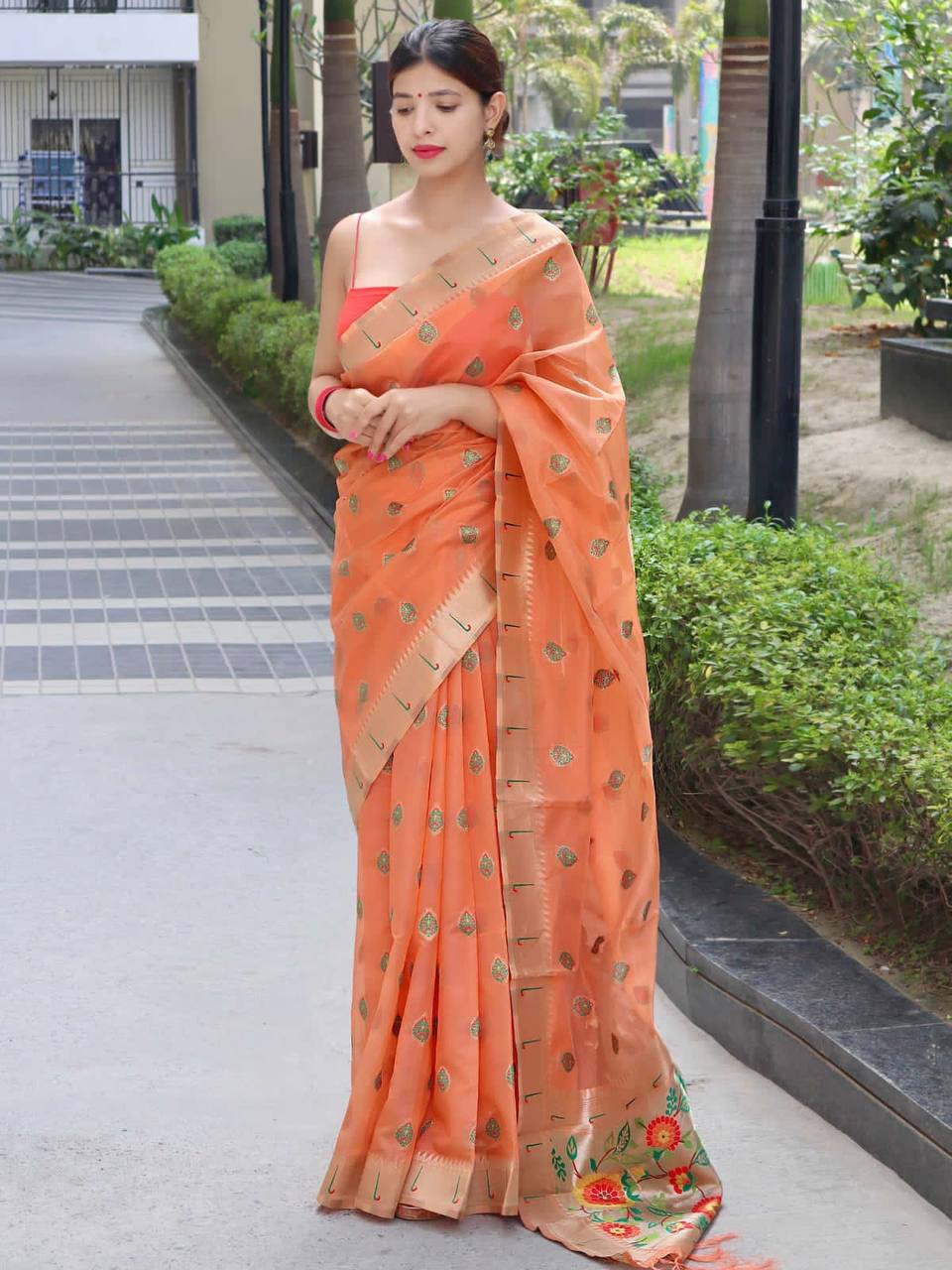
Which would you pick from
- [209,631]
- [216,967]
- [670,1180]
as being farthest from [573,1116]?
[209,631]

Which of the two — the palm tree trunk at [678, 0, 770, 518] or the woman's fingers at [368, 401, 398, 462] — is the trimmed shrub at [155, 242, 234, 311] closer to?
the palm tree trunk at [678, 0, 770, 518]

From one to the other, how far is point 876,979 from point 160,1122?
54.0 inches

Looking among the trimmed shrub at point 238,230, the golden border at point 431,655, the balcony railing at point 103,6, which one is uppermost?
the balcony railing at point 103,6

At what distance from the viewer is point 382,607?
299cm

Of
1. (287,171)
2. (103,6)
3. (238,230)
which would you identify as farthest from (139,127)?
(287,171)

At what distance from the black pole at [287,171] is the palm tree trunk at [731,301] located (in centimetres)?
869

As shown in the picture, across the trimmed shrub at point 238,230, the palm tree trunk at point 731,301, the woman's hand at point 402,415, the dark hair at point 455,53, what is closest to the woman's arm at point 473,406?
the woman's hand at point 402,415

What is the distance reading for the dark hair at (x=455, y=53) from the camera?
2.86 m

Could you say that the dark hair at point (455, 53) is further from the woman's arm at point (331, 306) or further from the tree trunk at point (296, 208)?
the tree trunk at point (296, 208)

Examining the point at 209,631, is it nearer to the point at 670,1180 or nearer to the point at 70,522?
the point at 70,522

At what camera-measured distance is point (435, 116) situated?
2.88 metres

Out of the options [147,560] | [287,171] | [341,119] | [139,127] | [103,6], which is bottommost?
[147,560]

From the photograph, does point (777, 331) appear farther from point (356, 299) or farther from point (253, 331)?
point (253, 331)

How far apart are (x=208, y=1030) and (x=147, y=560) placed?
558 cm
